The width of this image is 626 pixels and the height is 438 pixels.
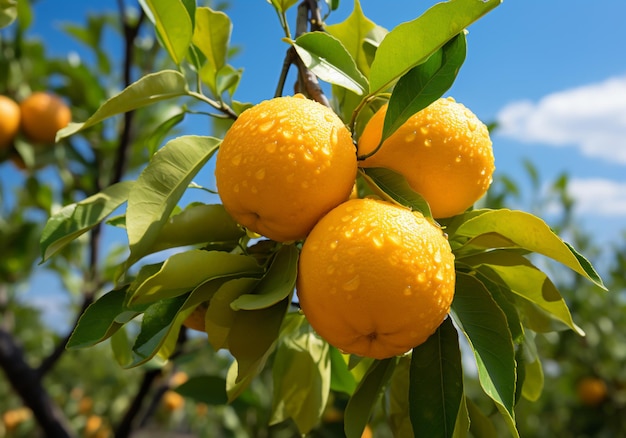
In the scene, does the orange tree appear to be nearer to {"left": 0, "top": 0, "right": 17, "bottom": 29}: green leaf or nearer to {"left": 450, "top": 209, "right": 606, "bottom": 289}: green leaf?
{"left": 450, "top": 209, "right": 606, "bottom": 289}: green leaf

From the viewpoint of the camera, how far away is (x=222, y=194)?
0.62m

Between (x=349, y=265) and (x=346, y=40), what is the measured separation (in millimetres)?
440

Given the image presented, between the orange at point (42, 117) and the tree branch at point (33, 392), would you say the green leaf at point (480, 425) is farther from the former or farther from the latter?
the orange at point (42, 117)

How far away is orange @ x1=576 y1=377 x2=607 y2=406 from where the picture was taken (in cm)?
273

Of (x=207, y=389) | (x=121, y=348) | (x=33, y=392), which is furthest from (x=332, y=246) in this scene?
(x=33, y=392)

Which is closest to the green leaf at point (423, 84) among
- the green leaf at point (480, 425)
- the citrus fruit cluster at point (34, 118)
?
the green leaf at point (480, 425)

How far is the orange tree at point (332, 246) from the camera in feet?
1.85

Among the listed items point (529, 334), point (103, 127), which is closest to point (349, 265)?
point (529, 334)

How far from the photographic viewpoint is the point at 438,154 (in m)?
0.63

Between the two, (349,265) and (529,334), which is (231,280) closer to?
(349,265)

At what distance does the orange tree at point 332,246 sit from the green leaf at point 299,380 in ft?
0.44

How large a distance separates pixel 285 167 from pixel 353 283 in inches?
5.6

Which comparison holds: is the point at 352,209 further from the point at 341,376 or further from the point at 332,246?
the point at 341,376

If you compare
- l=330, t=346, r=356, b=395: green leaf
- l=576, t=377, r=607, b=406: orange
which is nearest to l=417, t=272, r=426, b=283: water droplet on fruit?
l=330, t=346, r=356, b=395: green leaf
